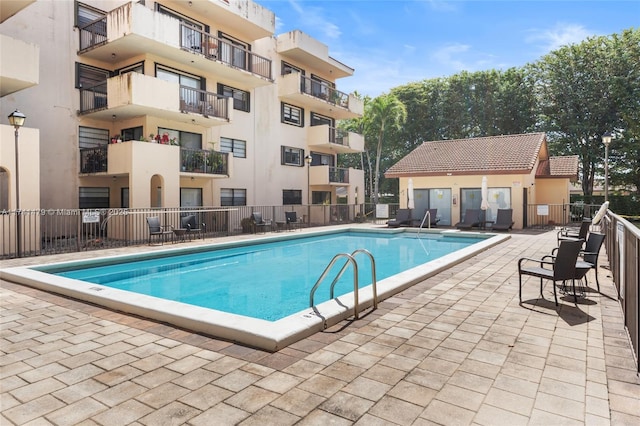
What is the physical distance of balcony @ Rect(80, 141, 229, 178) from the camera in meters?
15.3

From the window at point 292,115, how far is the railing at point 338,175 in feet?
11.8

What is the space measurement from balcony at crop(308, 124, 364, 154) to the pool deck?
21055 mm

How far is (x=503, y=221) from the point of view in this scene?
63.3 feet

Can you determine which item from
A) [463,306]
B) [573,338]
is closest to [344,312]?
[463,306]

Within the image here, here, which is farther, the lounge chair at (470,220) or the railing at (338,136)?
the railing at (338,136)

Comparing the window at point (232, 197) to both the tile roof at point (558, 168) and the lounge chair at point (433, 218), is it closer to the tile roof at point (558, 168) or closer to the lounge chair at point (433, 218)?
the lounge chair at point (433, 218)

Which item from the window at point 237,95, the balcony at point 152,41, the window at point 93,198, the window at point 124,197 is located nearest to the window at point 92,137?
the window at point 93,198

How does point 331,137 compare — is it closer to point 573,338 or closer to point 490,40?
point 490,40

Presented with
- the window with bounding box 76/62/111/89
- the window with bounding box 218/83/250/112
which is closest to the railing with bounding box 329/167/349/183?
the window with bounding box 218/83/250/112

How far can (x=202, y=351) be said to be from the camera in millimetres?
4215

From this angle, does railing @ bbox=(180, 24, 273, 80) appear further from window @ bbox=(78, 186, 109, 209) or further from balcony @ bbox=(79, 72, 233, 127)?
window @ bbox=(78, 186, 109, 209)

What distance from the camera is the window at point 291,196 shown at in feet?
81.4

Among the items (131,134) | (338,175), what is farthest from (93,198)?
(338,175)

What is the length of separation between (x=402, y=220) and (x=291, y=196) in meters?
7.53
